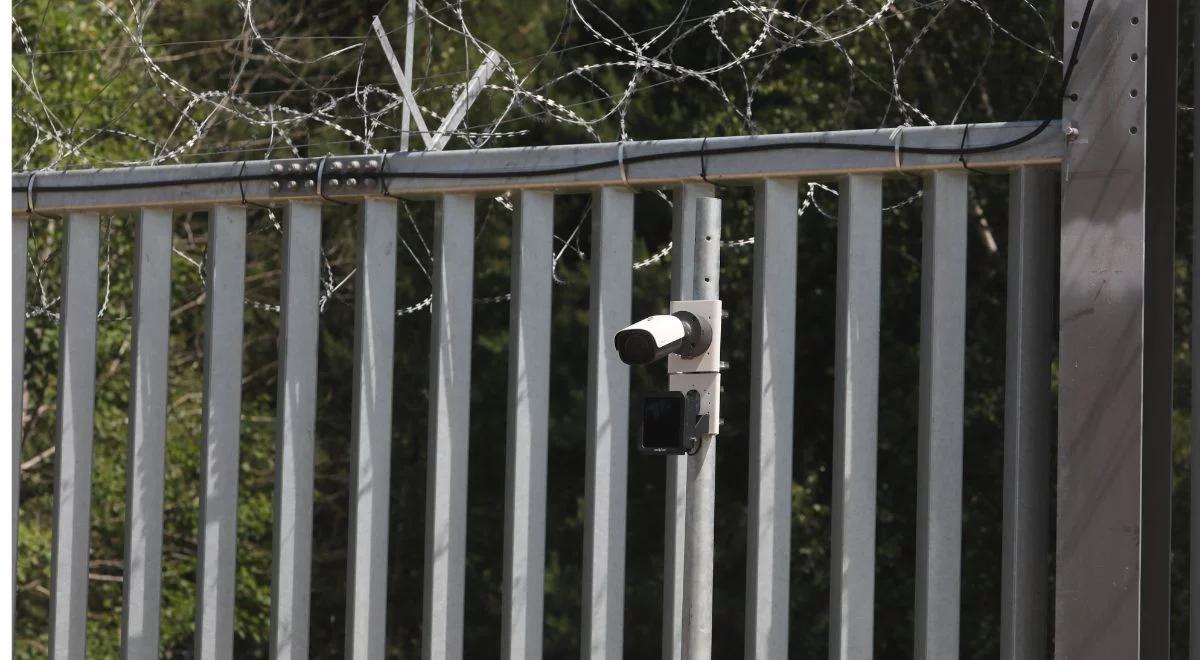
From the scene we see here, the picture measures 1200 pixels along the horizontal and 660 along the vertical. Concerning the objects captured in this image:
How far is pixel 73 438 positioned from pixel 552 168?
161cm

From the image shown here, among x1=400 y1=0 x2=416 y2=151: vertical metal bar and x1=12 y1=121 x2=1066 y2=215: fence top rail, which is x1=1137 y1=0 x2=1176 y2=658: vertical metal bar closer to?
x1=12 y1=121 x2=1066 y2=215: fence top rail

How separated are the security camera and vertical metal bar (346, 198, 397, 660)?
46.6 inches

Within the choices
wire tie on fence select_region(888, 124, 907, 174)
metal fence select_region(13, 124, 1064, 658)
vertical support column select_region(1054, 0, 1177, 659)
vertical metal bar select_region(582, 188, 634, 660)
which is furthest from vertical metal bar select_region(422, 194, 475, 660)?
vertical support column select_region(1054, 0, 1177, 659)

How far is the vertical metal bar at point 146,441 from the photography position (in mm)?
4168

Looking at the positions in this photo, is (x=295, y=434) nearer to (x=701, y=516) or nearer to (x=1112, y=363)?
(x=701, y=516)

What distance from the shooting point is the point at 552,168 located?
3.73m

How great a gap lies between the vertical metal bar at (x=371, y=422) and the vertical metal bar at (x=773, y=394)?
0.97 m

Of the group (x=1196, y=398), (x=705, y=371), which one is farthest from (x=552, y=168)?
(x=1196, y=398)

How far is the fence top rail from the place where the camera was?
10.9ft

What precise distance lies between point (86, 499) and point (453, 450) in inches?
45.1

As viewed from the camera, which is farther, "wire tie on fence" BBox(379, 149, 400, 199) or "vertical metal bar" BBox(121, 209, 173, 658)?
"vertical metal bar" BBox(121, 209, 173, 658)

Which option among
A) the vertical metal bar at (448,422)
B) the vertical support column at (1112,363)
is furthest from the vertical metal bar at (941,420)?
the vertical metal bar at (448,422)

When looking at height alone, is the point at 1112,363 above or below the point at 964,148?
below

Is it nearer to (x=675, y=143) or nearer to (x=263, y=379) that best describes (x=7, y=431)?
(x=675, y=143)
